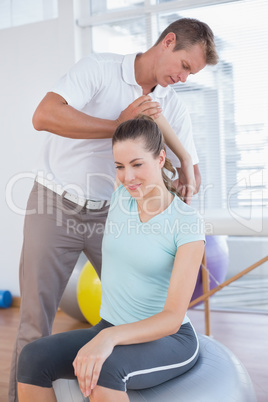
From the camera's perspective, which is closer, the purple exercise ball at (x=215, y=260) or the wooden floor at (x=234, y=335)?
the wooden floor at (x=234, y=335)

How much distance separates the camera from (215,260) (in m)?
2.97

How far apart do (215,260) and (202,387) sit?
181 centimetres

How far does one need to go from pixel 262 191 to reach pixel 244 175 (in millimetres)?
178

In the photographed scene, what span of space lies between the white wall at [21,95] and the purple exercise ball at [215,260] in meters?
1.43

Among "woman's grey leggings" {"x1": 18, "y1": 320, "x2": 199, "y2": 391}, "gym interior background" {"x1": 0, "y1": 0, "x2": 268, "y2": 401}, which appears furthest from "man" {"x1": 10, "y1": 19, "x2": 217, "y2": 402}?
"gym interior background" {"x1": 0, "y1": 0, "x2": 268, "y2": 401}

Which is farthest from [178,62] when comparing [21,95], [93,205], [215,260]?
[21,95]

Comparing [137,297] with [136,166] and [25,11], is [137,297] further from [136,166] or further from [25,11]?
Answer: [25,11]

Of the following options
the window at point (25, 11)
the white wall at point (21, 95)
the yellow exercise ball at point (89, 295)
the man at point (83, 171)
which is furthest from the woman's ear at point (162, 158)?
the window at point (25, 11)

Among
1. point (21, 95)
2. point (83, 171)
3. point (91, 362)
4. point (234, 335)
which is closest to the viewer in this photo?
point (91, 362)

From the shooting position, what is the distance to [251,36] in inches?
126

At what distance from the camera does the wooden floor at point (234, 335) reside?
2.25 meters

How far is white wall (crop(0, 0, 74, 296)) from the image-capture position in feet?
11.3

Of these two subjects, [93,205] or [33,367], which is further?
[93,205]

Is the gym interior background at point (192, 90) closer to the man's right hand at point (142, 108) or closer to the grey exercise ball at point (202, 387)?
the man's right hand at point (142, 108)
